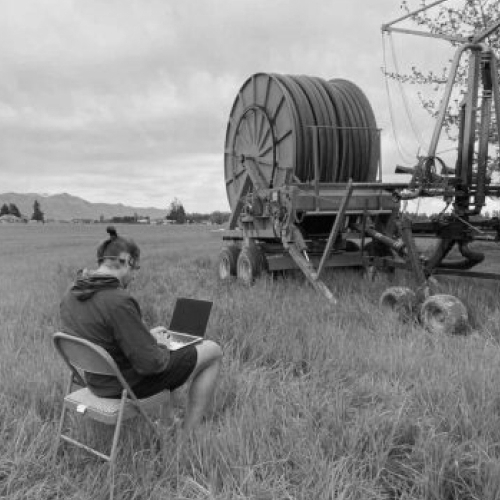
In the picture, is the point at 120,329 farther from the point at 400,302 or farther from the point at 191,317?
the point at 400,302

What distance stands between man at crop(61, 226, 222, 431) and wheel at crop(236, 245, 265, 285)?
235 inches

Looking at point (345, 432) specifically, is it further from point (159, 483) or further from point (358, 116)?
point (358, 116)

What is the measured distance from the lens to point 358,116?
1023 centimetres

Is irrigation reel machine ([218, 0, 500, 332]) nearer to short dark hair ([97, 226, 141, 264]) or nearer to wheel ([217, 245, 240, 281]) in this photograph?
wheel ([217, 245, 240, 281])

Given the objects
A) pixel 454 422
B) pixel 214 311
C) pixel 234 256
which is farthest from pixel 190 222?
pixel 454 422

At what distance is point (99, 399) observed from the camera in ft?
11.6

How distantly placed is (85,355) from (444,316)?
381cm

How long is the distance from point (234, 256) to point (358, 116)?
324cm

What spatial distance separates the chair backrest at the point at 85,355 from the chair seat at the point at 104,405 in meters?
0.21

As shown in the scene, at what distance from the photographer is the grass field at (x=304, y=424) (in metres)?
3.09

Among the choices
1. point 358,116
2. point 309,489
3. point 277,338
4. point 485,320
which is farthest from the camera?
point 358,116

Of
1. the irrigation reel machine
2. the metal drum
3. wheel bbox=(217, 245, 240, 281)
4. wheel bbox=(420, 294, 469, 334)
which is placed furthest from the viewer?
wheel bbox=(217, 245, 240, 281)

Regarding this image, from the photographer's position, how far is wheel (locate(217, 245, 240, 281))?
34.8 feet

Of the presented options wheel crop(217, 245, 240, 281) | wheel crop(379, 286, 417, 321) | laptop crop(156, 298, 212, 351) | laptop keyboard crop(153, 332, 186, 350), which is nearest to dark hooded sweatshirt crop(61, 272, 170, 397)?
laptop keyboard crop(153, 332, 186, 350)
